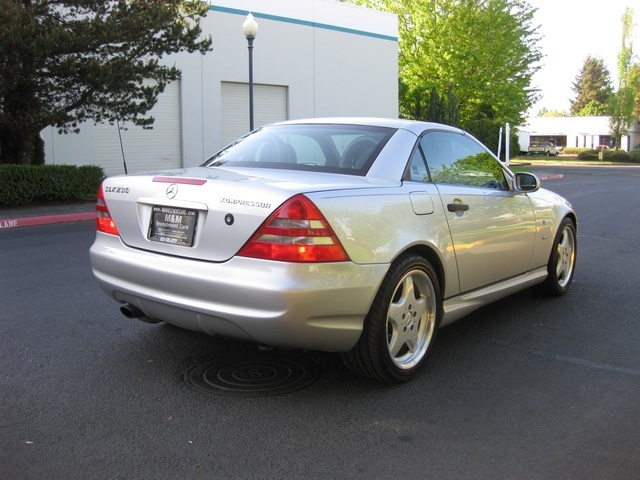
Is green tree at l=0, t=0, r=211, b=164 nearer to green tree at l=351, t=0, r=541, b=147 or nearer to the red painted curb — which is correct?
the red painted curb

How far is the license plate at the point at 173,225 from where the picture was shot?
370cm

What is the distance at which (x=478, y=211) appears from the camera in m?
4.69

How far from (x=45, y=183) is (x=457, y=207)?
12265 millimetres

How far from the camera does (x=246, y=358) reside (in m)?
4.37

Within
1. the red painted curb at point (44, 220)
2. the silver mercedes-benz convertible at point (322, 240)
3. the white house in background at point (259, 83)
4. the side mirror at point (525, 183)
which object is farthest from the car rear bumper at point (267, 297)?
the white house in background at point (259, 83)

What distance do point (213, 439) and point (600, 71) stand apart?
11860cm

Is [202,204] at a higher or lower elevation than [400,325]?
higher

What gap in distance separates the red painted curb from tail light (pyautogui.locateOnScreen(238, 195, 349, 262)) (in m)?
10.2

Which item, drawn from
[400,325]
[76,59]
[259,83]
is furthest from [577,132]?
[400,325]

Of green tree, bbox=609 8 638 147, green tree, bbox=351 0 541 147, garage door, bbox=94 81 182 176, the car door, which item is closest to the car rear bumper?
the car door

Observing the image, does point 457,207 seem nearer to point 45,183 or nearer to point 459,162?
point 459,162

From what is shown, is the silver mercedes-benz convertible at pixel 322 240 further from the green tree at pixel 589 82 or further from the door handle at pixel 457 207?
the green tree at pixel 589 82

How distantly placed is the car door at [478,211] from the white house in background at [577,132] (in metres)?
76.5

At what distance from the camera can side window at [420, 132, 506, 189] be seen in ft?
15.1
